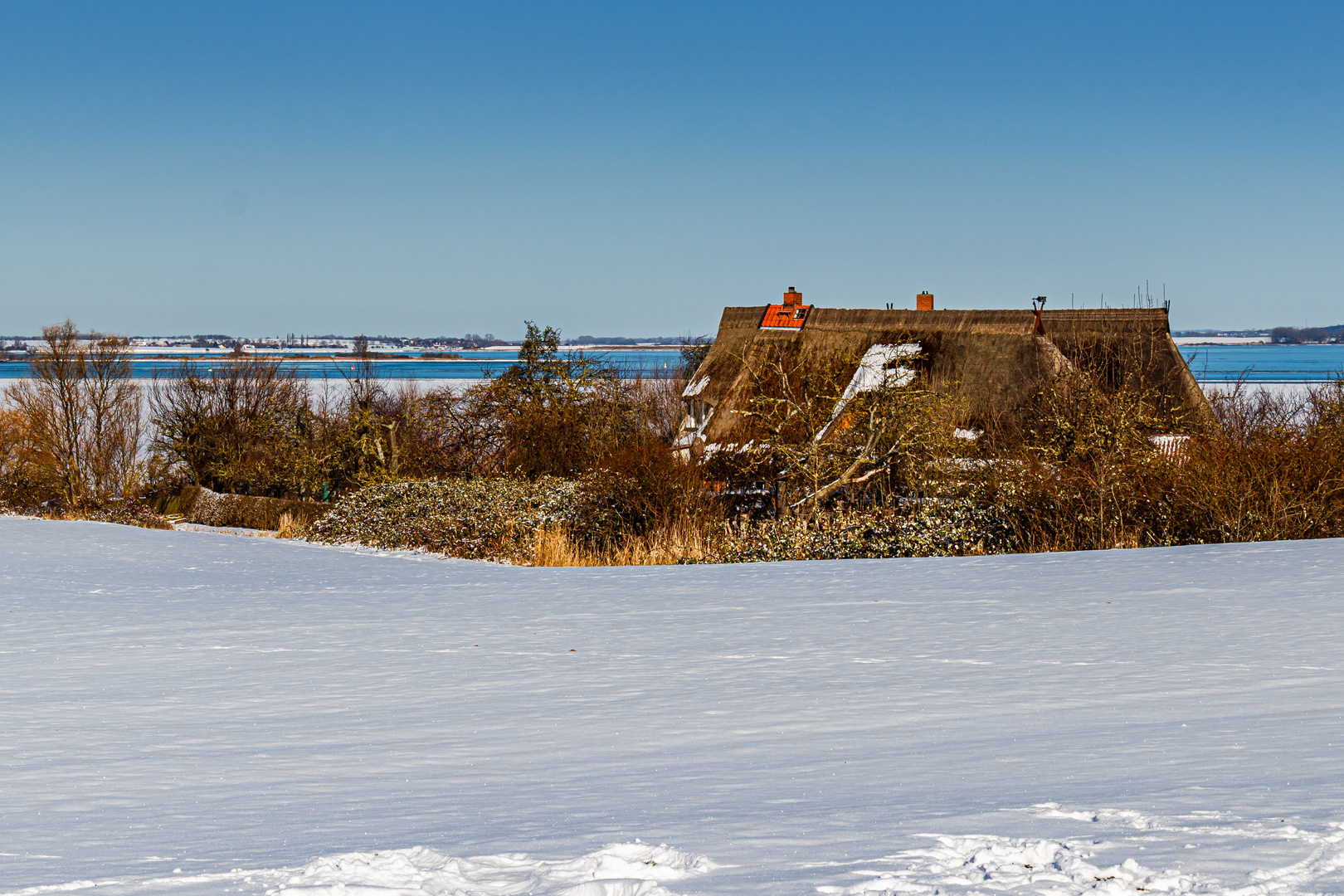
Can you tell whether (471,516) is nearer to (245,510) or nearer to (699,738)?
(699,738)

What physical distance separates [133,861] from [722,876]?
1980 millimetres

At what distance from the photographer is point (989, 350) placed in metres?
26.3

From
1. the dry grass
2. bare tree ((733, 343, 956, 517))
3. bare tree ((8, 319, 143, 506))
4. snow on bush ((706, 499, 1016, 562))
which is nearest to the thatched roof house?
bare tree ((733, 343, 956, 517))

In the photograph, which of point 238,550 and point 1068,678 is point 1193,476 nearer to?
point 1068,678

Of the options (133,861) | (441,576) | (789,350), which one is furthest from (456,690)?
(789,350)

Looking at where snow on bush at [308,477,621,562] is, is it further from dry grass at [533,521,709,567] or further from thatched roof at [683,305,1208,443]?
thatched roof at [683,305,1208,443]

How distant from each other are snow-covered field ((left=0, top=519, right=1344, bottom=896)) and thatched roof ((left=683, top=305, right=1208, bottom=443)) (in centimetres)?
1423

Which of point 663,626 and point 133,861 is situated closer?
point 133,861

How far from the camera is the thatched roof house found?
24.8 meters

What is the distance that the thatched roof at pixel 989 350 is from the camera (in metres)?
24.8

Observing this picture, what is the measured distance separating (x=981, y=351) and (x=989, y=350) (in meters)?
0.23

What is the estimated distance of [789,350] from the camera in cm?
2862

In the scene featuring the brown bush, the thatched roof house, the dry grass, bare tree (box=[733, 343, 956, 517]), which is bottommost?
the brown bush

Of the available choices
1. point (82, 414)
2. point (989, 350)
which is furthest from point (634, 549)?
point (82, 414)
